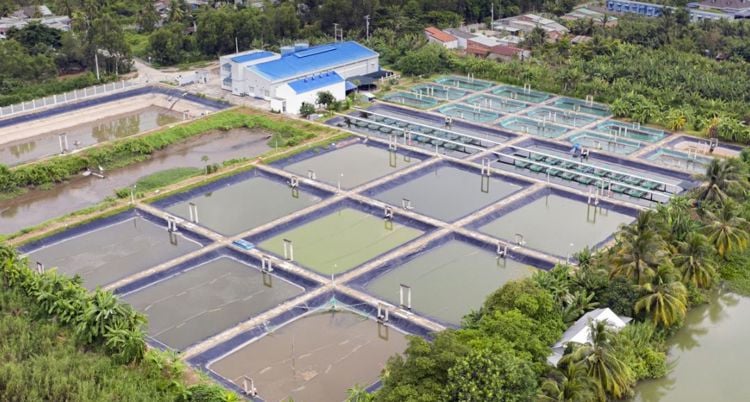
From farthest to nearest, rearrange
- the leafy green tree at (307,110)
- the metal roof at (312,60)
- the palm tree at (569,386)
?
the metal roof at (312,60) → the leafy green tree at (307,110) → the palm tree at (569,386)

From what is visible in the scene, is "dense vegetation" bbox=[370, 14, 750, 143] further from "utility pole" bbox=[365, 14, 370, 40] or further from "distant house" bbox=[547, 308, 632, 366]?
"distant house" bbox=[547, 308, 632, 366]

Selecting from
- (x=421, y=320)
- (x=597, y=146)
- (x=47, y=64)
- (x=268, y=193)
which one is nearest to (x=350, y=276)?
(x=421, y=320)

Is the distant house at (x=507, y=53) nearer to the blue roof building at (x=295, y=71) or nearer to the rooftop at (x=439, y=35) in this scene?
the rooftop at (x=439, y=35)

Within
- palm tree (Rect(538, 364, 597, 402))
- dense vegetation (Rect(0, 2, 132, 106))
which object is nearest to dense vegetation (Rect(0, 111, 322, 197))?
dense vegetation (Rect(0, 2, 132, 106))

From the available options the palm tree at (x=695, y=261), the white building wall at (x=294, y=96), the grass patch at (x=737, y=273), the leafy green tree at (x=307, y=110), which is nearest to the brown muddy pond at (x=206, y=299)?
the palm tree at (x=695, y=261)

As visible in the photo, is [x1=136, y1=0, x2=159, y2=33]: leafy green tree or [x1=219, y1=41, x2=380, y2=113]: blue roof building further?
[x1=136, y1=0, x2=159, y2=33]: leafy green tree
